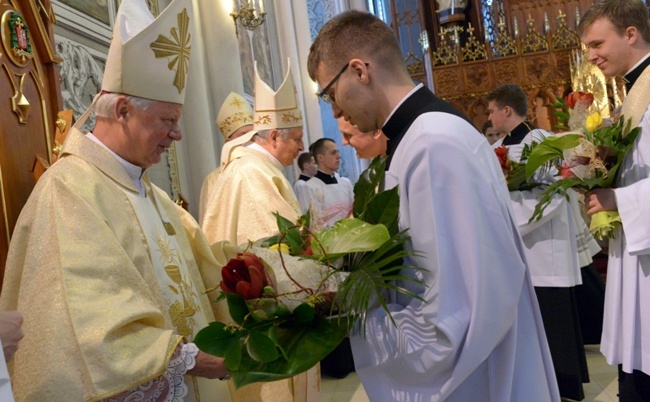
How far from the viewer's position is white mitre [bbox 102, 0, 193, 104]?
8.63 ft

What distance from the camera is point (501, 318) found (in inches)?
64.0

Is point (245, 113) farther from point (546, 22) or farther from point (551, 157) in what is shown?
point (546, 22)

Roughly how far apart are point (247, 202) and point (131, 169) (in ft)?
5.95

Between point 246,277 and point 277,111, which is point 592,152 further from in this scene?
point 277,111

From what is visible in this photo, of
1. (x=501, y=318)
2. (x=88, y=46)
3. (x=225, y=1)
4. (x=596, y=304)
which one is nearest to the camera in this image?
(x=501, y=318)

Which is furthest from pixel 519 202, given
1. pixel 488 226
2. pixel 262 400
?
pixel 488 226

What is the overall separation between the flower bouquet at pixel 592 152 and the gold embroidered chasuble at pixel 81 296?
6.09ft

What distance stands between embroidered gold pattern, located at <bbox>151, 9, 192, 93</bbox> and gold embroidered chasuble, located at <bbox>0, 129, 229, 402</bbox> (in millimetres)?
585

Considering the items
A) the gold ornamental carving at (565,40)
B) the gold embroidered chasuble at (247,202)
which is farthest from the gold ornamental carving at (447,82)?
the gold embroidered chasuble at (247,202)

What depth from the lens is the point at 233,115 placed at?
6.11 m

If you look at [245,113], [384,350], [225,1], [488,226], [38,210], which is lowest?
[384,350]

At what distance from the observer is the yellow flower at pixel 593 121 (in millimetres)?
3113

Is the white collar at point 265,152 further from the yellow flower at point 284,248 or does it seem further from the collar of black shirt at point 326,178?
the collar of black shirt at point 326,178

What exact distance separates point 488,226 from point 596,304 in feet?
15.7
